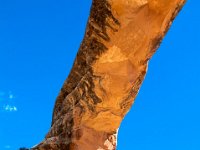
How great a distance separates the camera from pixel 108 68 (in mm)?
Answer: 6633

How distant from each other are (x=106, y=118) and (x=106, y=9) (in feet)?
7.69

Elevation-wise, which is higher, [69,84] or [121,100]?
[69,84]

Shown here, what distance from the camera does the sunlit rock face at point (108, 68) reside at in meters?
6.05

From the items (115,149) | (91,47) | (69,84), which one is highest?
(69,84)

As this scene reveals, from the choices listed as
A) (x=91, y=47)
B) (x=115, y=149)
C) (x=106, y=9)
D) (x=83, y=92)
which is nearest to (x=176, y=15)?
(x=106, y=9)

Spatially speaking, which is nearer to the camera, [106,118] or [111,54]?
[111,54]

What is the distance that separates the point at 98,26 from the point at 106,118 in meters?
1.99

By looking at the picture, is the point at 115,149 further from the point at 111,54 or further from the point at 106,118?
the point at 111,54

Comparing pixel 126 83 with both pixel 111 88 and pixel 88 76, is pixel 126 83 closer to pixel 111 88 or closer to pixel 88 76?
pixel 111 88

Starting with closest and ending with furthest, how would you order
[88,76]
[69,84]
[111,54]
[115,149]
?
[111,54], [88,76], [115,149], [69,84]

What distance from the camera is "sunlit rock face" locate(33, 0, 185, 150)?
605cm

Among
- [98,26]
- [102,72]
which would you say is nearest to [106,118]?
[102,72]

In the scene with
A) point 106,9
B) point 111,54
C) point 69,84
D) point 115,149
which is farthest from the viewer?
point 69,84

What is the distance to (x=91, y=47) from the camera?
21.9 ft
